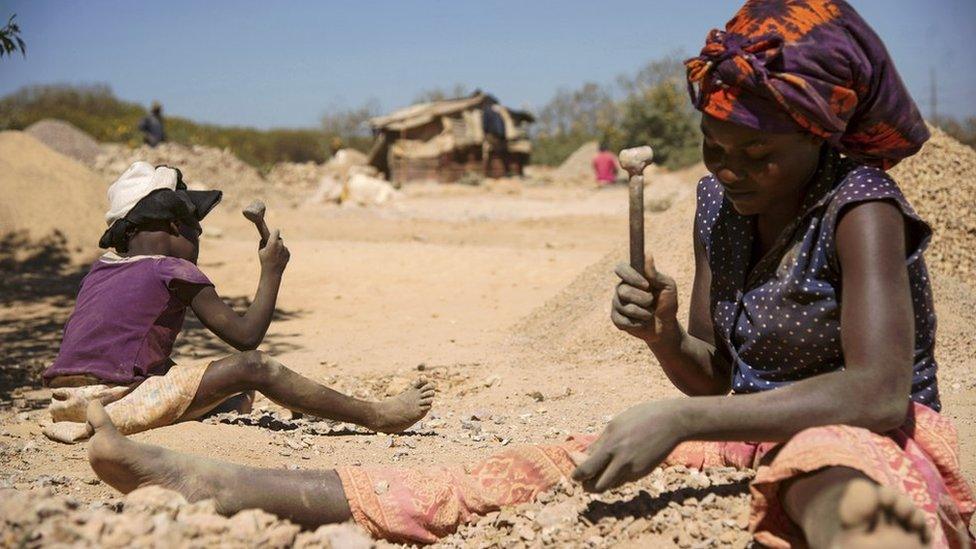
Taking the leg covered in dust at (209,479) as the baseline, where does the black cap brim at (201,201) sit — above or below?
above

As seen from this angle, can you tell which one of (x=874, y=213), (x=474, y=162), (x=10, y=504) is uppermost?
(x=874, y=213)

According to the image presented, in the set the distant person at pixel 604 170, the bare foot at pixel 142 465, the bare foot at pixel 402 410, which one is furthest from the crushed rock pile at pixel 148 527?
the distant person at pixel 604 170

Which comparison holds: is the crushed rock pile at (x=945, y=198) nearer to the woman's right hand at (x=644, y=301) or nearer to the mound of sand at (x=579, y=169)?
the woman's right hand at (x=644, y=301)

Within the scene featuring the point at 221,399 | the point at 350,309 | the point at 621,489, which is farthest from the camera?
the point at 350,309

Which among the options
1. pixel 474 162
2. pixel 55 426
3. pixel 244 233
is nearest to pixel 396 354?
pixel 55 426

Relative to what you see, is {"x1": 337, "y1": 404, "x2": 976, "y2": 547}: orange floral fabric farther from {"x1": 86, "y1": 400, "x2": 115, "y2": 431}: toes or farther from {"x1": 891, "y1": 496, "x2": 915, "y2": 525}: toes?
{"x1": 86, "y1": 400, "x2": 115, "y2": 431}: toes

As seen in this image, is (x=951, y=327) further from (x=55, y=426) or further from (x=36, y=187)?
(x=36, y=187)

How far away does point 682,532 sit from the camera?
2383 millimetres

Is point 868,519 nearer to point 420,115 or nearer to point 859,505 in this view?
point 859,505

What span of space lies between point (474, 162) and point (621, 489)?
2219 centimetres

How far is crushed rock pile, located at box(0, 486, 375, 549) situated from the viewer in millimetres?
2022

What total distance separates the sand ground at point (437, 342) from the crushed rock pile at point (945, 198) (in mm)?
888

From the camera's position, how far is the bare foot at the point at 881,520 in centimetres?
169

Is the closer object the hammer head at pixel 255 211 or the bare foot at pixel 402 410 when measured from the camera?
the hammer head at pixel 255 211
